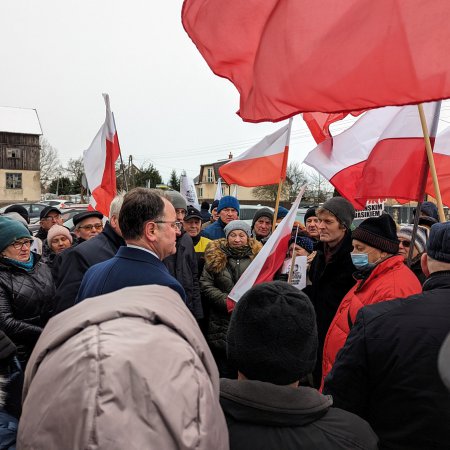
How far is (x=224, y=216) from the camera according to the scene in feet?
21.3

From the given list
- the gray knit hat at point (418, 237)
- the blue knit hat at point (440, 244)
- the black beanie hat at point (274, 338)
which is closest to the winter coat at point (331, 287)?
the gray knit hat at point (418, 237)

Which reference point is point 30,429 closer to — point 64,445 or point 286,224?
point 64,445

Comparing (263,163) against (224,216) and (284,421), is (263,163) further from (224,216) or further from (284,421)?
(284,421)

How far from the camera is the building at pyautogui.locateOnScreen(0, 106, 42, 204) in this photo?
55.2 m

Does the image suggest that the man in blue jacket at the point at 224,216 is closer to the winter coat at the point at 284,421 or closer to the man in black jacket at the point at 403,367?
the man in black jacket at the point at 403,367

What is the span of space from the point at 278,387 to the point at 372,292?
4.73 ft

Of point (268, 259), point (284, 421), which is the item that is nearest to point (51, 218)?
point (268, 259)

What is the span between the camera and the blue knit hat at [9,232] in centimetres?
374

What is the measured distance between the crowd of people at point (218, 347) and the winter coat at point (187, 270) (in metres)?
0.02

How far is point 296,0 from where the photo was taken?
2754mm

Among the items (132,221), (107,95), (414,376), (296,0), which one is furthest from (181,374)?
(107,95)

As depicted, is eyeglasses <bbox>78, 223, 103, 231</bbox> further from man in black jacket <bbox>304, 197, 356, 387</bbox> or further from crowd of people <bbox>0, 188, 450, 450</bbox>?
man in black jacket <bbox>304, 197, 356, 387</bbox>

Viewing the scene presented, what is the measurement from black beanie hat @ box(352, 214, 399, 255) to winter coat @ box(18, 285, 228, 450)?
2305 millimetres

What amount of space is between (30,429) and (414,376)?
59.9 inches
